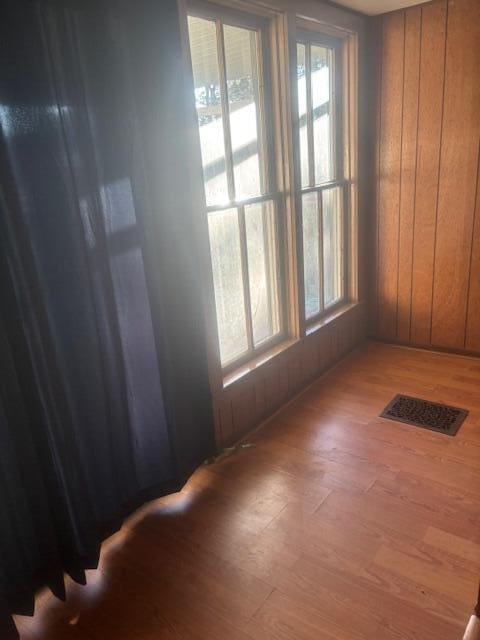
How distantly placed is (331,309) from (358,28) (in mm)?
1790

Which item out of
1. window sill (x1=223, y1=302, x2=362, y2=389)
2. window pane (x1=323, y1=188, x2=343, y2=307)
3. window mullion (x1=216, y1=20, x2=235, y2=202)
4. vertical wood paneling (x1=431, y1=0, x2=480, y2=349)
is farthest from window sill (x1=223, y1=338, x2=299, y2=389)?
vertical wood paneling (x1=431, y1=0, x2=480, y2=349)

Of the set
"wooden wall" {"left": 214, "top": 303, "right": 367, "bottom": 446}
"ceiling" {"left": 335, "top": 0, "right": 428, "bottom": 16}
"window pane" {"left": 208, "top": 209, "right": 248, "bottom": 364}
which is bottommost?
"wooden wall" {"left": 214, "top": 303, "right": 367, "bottom": 446}

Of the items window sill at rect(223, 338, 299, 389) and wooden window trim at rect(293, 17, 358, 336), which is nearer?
window sill at rect(223, 338, 299, 389)

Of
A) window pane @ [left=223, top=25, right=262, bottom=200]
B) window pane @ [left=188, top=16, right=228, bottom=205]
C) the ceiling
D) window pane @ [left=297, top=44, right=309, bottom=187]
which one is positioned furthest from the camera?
the ceiling

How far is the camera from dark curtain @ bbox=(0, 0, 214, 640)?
4.55ft

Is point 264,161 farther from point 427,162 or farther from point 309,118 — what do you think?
point 427,162

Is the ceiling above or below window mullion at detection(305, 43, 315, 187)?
above

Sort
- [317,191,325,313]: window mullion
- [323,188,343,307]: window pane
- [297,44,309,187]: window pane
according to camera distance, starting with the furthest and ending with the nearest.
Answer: [323,188,343,307]: window pane, [317,191,325,313]: window mullion, [297,44,309,187]: window pane

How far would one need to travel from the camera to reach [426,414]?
2.63 metres

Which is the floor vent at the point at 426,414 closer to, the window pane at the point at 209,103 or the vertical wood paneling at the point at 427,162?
the vertical wood paneling at the point at 427,162

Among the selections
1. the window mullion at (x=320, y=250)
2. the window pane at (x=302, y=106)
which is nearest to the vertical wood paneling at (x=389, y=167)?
the window mullion at (x=320, y=250)

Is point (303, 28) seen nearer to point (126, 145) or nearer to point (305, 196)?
point (305, 196)

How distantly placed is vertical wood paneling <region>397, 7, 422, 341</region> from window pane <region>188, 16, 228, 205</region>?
1548mm

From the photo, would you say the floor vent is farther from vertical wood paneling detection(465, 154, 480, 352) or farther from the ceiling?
the ceiling
